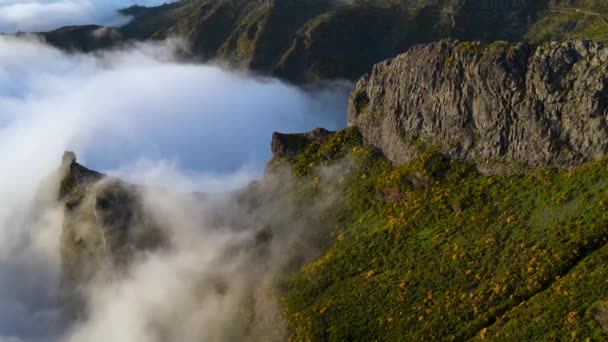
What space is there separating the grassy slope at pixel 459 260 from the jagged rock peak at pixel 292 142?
1718 cm

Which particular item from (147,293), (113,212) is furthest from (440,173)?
(113,212)

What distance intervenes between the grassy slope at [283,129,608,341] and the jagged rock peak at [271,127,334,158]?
17.2 m

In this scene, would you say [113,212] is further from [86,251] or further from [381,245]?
[381,245]

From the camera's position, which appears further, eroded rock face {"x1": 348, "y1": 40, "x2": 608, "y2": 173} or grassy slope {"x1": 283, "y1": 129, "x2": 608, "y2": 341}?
eroded rock face {"x1": 348, "y1": 40, "x2": 608, "y2": 173}

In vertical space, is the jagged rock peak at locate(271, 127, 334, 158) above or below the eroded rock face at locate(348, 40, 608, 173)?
below

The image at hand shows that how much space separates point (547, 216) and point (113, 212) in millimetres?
75141

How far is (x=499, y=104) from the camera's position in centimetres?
9688

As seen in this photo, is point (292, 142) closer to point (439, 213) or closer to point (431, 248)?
point (439, 213)

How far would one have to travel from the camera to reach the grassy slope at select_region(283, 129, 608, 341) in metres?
75.0

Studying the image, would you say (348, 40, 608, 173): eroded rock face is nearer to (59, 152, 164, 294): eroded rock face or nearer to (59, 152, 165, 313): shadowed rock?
(59, 152, 164, 294): eroded rock face

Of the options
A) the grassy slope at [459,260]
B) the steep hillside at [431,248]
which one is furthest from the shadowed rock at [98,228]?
the grassy slope at [459,260]

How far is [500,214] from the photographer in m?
89.8

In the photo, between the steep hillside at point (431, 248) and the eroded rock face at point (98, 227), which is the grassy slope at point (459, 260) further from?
the eroded rock face at point (98, 227)

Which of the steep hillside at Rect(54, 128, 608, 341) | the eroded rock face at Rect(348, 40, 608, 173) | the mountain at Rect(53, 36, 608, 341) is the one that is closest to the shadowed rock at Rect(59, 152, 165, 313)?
the mountain at Rect(53, 36, 608, 341)
